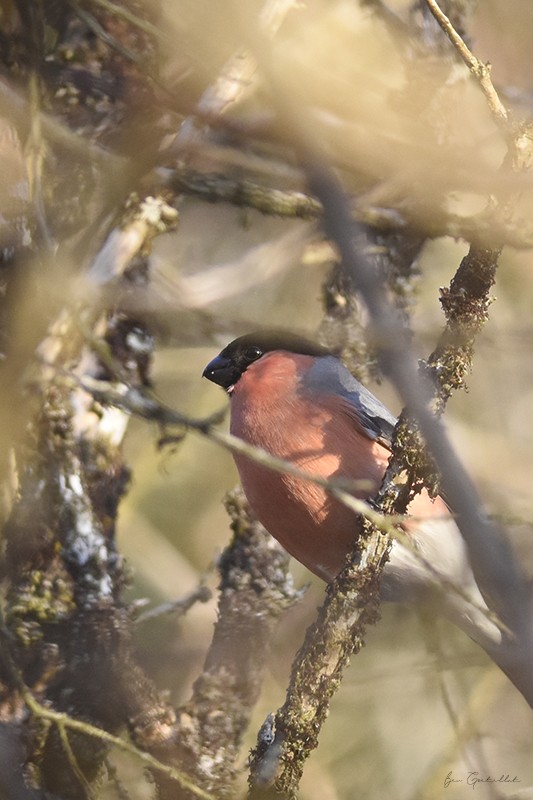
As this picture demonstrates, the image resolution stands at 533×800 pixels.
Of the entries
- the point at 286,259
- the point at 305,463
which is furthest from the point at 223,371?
the point at 286,259

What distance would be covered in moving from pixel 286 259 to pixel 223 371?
795 millimetres

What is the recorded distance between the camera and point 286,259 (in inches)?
147

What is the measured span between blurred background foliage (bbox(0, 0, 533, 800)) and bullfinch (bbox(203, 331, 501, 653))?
0.29m

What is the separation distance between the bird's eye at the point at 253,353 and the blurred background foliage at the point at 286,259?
0.25 metres

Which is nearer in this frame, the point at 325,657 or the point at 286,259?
the point at 325,657

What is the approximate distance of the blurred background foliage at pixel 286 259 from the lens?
2266 millimetres

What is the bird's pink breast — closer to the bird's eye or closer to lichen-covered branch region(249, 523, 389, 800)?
the bird's eye

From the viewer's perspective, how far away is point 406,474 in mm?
1986

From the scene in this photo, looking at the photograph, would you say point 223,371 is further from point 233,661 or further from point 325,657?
point 325,657

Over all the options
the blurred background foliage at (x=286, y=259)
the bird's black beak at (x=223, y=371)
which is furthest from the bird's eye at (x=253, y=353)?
the blurred background foliage at (x=286, y=259)

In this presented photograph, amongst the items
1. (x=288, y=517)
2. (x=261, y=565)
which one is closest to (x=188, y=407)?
(x=261, y=565)

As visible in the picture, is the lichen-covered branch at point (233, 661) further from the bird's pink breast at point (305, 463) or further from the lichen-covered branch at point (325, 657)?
the lichen-covered branch at point (325, 657)

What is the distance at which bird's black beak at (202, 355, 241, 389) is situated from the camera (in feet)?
10.6

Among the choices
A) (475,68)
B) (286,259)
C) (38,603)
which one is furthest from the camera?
(286,259)
